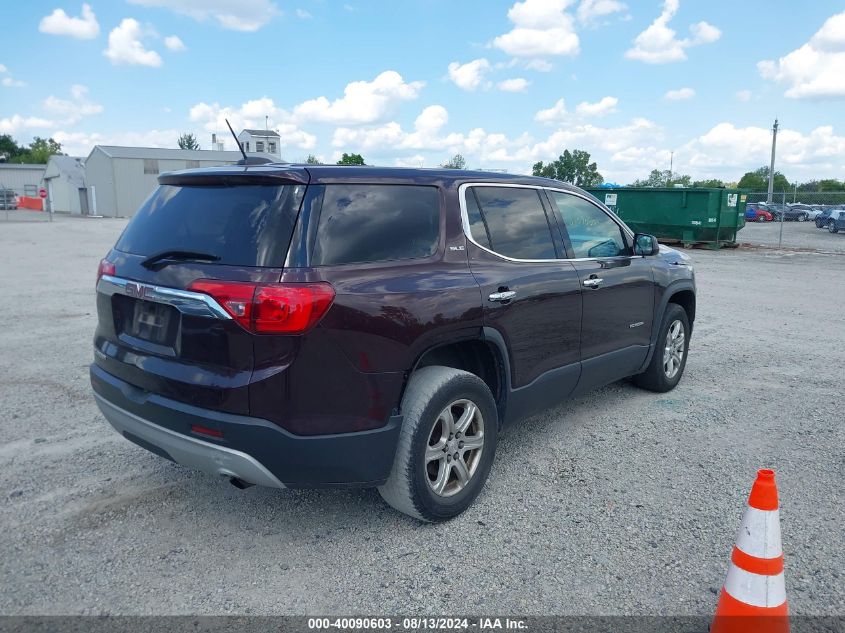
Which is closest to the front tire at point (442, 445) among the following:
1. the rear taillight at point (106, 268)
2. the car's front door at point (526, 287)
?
the car's front door at point (526, 287)

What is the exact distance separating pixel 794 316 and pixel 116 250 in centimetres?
920

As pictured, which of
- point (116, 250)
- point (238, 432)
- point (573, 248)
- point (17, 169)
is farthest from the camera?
point (17, 169)

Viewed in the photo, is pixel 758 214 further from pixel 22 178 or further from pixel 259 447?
pixel 22 178

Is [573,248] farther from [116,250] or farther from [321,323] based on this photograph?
[116,250]

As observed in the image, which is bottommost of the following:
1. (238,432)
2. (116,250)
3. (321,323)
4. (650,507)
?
(650,507)

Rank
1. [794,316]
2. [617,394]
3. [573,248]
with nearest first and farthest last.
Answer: [573,248]
[617,394]
[794,316]

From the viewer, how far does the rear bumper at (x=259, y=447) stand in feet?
9.48

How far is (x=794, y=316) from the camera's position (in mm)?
9664

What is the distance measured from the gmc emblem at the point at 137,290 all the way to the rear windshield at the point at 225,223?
18 centimetres

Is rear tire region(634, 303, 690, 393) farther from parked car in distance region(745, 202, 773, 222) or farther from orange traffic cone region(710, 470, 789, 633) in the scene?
parked car in distance region(745, 202, 773, 222)

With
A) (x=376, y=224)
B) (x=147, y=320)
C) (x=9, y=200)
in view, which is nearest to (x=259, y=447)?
(x=147, y=320)

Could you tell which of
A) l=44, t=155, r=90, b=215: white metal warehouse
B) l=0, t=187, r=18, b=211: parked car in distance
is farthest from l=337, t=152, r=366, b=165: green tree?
l=44, t=155, r=90, b=215: white metal warehouse

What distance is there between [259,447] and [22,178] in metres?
89.5

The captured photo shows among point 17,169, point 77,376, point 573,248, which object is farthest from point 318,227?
point 17,169
